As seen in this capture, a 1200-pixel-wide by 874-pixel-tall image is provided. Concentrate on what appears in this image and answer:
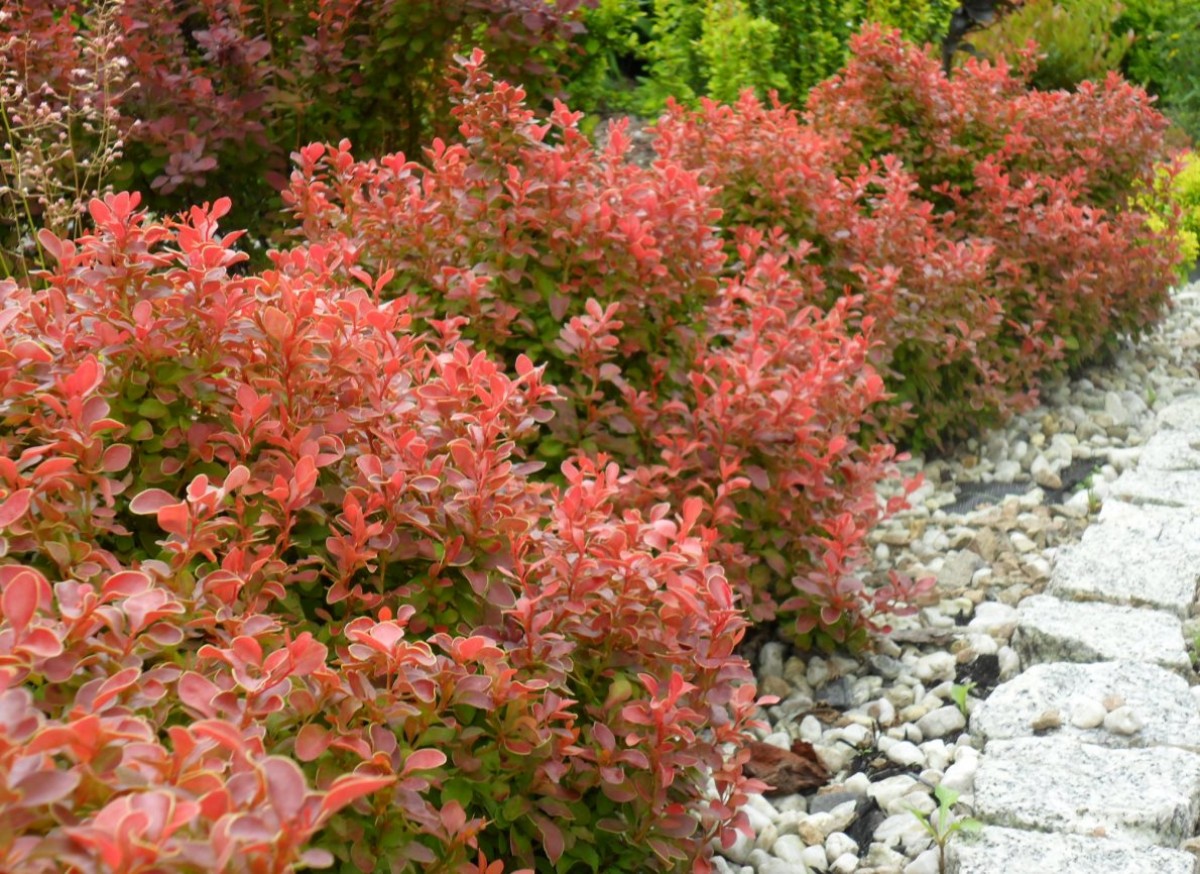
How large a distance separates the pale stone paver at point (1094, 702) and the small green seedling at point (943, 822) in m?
0.28

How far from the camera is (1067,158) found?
521 cm

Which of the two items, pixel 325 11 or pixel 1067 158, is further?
pixel 1067 158

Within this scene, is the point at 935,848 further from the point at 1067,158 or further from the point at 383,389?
the point at 1067,158

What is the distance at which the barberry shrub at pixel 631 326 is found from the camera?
9.54ft

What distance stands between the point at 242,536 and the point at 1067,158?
4.56 metres

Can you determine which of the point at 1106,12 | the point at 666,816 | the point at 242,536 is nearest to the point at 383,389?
the point at 242,536

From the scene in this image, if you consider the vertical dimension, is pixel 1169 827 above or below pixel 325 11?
below

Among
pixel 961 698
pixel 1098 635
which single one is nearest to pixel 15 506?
pixel 961 698

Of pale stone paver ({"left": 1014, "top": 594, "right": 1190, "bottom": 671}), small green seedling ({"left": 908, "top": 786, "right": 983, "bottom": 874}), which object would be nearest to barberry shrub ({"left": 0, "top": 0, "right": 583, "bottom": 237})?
pale stone paver ({"left": 1014, "top": 594, "right": 1190, "bottom": 671})

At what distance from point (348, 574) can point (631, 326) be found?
4.80 ft

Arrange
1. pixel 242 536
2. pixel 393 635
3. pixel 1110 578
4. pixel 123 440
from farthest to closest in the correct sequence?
pixel 1110 578 → pixel 123 440 → pixel 242 536 → pixel 393 635

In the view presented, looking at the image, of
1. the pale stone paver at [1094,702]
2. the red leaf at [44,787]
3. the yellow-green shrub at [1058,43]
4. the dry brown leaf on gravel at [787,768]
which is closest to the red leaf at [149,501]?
the red leaf at [44,787]

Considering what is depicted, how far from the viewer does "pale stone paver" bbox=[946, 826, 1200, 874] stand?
87.0 inches

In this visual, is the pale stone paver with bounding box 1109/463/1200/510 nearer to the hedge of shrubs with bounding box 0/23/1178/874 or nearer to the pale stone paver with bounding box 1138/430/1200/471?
the pale stone paver with bounding box 1138/430/1200/471
